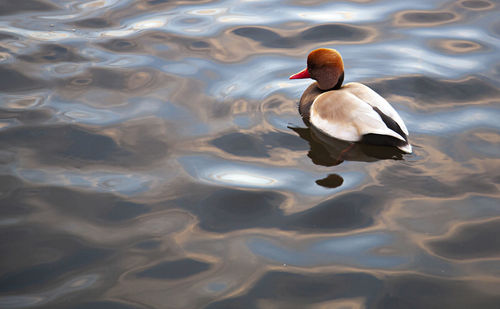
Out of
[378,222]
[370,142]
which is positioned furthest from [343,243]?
[370,142]

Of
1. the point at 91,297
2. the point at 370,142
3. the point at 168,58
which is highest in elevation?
the point at 168,58

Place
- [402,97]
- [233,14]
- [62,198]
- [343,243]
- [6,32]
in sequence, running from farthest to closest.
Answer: [233,14], [6,32], [402,97], [62,198], [343,243]

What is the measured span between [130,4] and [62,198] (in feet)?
14.0

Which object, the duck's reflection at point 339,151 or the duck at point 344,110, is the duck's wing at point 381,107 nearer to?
the duck at point 344,110

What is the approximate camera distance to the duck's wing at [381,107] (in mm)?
4965

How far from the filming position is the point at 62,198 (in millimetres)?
4461

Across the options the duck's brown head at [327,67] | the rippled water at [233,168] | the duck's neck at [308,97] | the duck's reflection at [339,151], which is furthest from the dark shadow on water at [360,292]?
the duck's brown head at [327,67]

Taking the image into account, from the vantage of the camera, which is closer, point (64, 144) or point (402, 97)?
point (64, 144)

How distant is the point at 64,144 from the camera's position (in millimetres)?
5121

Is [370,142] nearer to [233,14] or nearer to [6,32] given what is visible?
[233,14]

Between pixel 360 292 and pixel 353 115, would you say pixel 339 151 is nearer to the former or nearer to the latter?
pixel 353 115

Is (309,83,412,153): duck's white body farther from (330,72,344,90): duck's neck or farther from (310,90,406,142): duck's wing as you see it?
(330,72,344,90): duck's neck

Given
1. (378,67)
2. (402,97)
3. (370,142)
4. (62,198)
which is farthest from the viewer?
(378,67)

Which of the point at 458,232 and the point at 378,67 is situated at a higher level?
the point at 378,67
